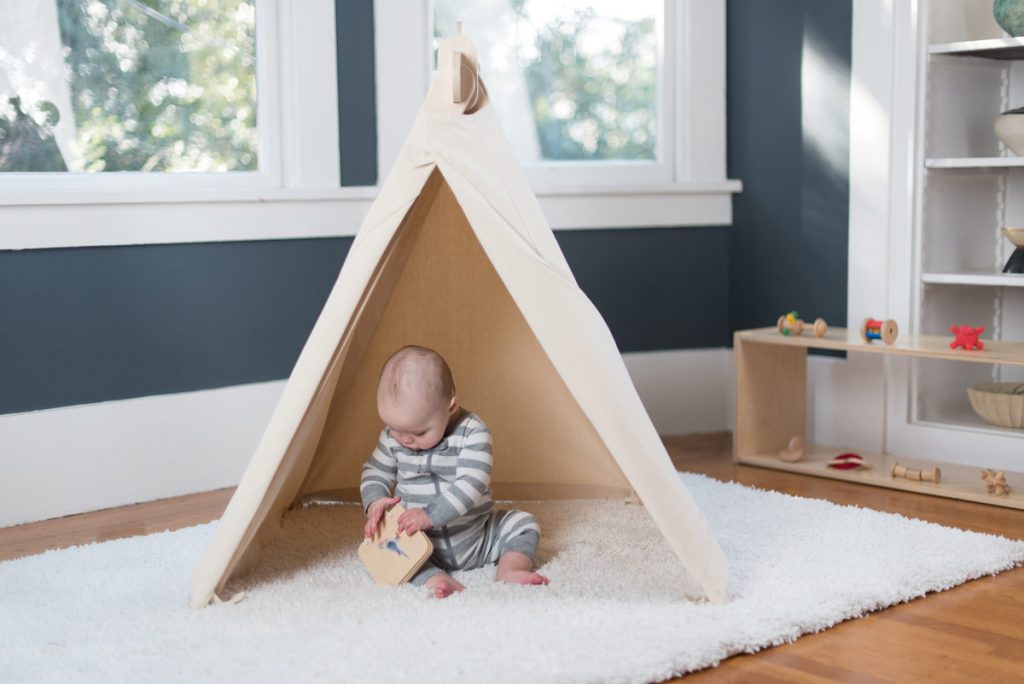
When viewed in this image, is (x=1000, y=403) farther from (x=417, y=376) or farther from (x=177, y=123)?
(x=177, y=123)

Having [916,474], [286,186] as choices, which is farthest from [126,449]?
[916,474]

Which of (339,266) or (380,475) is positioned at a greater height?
(339,266)

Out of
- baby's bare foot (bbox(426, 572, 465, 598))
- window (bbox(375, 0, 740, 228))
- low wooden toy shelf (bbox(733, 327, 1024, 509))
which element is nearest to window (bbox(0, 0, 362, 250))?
window (bbox(375, 0, 740, 228))

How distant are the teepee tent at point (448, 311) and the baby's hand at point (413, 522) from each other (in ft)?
0.74

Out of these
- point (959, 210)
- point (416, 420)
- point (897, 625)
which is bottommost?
point (897, 625)

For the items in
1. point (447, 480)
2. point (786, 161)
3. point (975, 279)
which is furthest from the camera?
point (786, 161)

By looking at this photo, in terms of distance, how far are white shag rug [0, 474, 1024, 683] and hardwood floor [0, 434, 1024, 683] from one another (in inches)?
1.6

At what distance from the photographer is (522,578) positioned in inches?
85.4

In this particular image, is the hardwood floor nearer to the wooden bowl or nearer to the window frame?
the wooden bowl

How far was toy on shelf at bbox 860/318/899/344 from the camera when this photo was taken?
118 inches

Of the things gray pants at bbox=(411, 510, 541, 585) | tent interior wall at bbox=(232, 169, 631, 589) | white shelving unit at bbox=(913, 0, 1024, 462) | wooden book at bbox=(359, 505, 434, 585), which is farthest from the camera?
white shelving unit at bbox=(913, 0, 1024, 462)

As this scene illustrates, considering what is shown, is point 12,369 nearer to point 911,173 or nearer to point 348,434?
point 348,434

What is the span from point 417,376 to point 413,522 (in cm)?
26

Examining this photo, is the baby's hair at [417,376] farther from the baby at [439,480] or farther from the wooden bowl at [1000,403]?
the wooden bowl at [1000,403]
